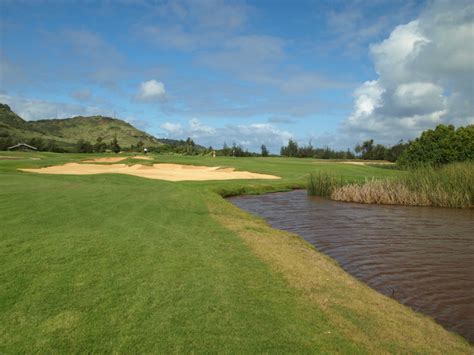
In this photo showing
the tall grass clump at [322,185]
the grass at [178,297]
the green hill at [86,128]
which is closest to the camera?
the grass at [178,297]

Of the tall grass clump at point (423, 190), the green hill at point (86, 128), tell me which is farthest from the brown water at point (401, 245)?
the green hill at point (86, 128)

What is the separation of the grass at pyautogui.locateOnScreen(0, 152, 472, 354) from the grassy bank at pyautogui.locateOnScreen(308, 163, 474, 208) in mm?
14493

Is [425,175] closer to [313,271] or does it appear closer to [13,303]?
[313,271]

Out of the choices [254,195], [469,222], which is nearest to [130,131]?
[254,195]

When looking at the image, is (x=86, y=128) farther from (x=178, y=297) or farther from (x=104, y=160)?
(x=178, y=297)

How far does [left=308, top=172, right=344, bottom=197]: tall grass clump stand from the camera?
25.0 m

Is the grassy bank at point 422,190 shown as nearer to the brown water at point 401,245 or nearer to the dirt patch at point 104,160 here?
the brown water at point 401,245

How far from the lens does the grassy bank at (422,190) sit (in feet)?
69.4

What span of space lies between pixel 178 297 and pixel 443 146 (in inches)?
1603

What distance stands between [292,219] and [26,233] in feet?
35.9

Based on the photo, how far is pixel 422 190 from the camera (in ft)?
72.4

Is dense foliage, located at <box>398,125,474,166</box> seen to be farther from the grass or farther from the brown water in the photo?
the grass

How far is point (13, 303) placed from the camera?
16.4ft

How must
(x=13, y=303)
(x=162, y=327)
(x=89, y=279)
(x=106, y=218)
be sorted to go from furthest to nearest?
(x=106, y=218)
(x=89, y=279)
(x=13, y=303)
(x=162, y=327)
